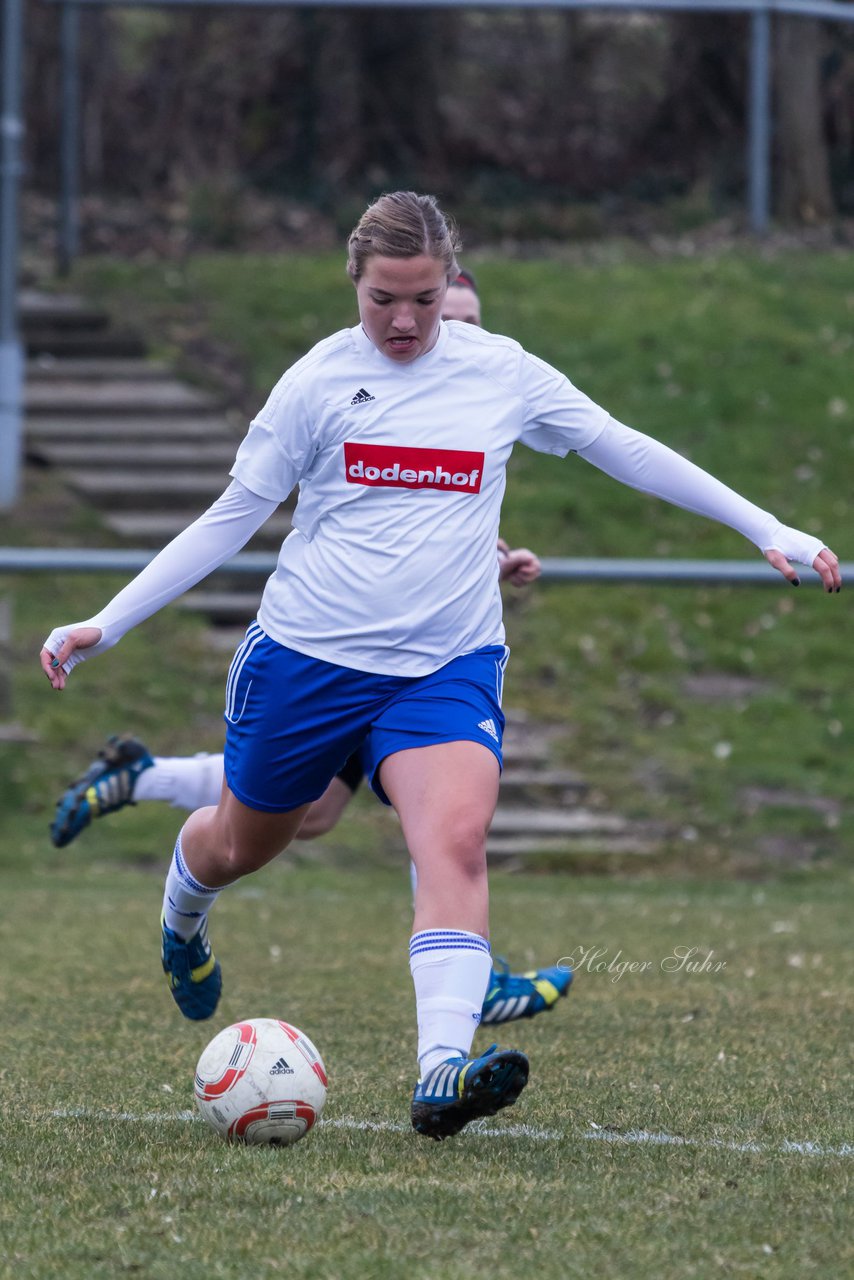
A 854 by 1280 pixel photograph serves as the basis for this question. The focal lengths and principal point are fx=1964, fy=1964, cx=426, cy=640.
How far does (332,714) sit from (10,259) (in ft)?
29.6

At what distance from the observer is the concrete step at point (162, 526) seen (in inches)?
517

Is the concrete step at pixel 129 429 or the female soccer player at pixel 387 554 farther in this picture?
the concrete step at pixel 129 429

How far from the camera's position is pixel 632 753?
11.6 metres

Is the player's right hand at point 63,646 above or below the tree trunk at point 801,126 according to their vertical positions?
above

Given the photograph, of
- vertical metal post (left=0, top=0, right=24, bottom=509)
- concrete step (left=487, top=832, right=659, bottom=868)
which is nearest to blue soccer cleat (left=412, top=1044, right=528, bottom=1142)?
concrete step (left=487, top=832, right=659, bottom=868)

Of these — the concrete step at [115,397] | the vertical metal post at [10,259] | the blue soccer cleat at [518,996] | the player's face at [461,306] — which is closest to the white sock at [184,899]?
the blue soccer cleat at [518,996]

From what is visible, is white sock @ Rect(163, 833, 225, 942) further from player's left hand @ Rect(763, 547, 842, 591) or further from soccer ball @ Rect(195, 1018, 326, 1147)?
player's left hand @ Rect(763, 547, 842, 591)

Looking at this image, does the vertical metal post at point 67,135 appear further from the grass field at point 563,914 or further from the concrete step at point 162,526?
the concrete step at point 162,526

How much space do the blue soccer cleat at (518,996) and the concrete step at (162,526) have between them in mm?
7388

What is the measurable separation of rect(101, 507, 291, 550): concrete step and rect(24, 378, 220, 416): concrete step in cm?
141

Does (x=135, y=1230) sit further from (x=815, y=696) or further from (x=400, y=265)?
(x=815, y=696)

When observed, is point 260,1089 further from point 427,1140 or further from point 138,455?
point 138,455

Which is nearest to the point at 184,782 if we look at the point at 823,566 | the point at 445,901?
the point at 445,901

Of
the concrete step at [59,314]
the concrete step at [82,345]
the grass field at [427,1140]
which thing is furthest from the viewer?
the concrete step at [59,314]
